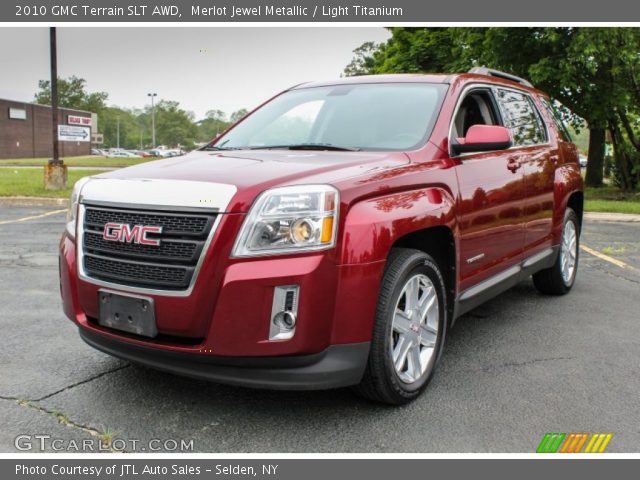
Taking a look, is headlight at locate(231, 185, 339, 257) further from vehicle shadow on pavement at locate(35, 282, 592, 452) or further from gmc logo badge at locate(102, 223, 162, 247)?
vehicle shadow on pavement at locate(35, 282, 592, 452)

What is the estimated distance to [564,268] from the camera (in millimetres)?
5957

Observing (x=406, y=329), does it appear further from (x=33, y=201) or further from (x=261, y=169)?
(x=33, y=201)

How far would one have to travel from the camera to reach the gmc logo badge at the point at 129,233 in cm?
301

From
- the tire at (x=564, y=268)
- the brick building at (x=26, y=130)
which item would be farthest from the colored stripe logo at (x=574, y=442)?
the brick building at (x=26, y=130)

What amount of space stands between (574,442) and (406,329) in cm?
95

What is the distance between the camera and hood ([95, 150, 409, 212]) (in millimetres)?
2994

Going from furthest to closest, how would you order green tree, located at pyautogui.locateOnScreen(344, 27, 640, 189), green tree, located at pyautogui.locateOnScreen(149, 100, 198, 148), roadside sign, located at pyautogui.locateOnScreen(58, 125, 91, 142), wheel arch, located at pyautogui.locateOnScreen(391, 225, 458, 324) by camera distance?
1. green tree, located at pyautogui.locateOnScreen(149, 100, 198, 148)
2. roadside sign, located at pyautogui.locateOnScreen(58, 125, 91, 142)
3. green tree, located at pyautogui.locateOnScreen(344, 27, 640, 189)
4. wheel arch, located at pyautogui.locateOnScreen(391, 225, 458, 324)

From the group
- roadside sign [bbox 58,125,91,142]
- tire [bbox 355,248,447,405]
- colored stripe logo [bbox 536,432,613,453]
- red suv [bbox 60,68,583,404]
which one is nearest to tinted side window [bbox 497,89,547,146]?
red suv [bbox 60,68,583,404]

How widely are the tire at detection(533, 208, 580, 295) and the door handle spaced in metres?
1.37

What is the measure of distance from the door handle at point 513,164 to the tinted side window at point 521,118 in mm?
229

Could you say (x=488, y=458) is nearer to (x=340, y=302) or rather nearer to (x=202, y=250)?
(x=340, y=302)

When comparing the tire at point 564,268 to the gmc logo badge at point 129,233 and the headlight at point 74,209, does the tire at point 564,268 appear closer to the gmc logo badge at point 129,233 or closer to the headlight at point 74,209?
the gmc logo badge at point 129,233
